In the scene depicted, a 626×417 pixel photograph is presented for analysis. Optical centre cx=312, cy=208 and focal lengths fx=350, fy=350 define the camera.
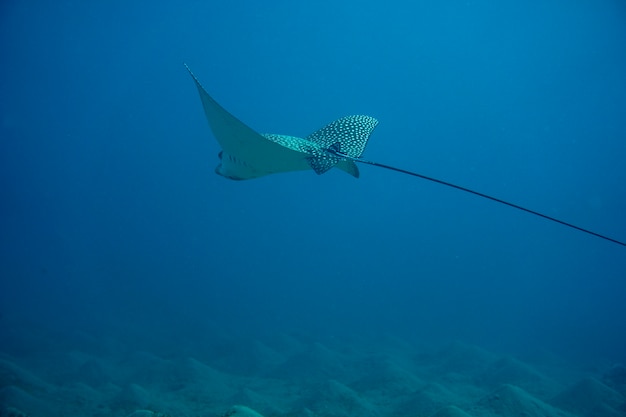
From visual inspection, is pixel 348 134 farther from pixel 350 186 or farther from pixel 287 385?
pixel 350 186

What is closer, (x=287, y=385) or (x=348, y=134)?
(x=348, y=134)

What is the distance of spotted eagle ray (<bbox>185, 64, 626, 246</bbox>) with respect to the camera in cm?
359

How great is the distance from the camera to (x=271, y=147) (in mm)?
3842

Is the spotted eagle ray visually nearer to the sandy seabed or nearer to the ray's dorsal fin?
the ray's dorsal fin

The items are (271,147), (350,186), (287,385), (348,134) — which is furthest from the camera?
(350,186)

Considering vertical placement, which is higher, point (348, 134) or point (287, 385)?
point (348, 134)

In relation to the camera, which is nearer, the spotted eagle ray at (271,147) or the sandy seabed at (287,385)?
the spotted eagle ray at (271,147)

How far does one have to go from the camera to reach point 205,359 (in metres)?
9.83

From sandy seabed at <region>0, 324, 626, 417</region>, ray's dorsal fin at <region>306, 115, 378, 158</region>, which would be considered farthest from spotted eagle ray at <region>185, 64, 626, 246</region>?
sandy seabed at <region>0, 324, 626, 417</region>

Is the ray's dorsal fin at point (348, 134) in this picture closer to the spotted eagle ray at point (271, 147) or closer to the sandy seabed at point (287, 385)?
the spotted eagle ray at point (271, 147)

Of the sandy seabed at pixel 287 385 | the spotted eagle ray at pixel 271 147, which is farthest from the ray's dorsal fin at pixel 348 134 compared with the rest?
the sandy seabed at pixel 287 385

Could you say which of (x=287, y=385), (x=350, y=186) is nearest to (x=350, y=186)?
(x=350, y=186)

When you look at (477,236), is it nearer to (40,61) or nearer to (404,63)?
(404,63)

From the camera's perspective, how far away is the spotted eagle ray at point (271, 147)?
3.59 meters
